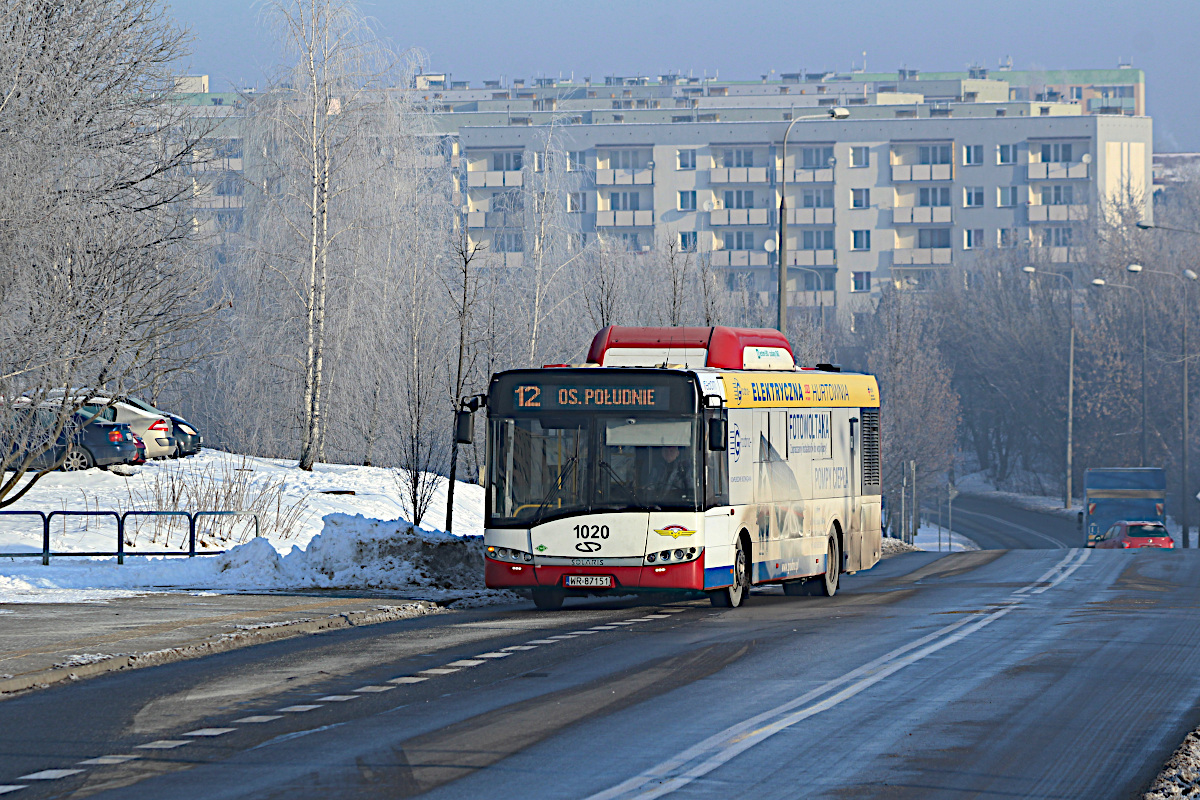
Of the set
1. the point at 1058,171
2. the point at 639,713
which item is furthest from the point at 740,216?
the point at 639,713

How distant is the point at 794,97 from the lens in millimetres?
152250

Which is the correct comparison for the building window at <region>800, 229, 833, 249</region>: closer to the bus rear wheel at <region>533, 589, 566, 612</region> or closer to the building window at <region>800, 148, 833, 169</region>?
the building window at <region>800, 148, 833, 169</region>

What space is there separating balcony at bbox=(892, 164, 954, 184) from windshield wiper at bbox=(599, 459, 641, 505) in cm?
11586

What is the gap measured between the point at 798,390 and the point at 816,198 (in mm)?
113832

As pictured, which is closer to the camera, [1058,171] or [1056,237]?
[1058,171]

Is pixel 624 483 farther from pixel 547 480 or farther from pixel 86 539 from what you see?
pixel 86 539

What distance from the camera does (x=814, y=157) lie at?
13362cm

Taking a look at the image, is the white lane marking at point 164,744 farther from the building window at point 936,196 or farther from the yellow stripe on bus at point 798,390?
the building window at point 936,196

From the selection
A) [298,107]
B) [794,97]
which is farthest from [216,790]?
[794,97]

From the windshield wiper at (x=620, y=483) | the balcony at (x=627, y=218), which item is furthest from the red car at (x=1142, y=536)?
the balcony at (x=627, y=218)

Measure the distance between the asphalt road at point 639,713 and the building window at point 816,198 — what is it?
117 meters

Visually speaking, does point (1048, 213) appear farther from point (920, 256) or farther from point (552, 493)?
point (552, 493)

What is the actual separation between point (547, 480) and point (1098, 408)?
7726 cm

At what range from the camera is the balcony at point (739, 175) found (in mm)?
131500
